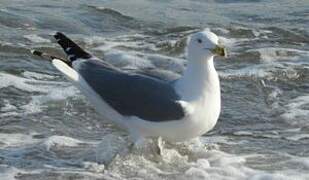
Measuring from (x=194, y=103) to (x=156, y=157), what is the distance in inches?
22.4

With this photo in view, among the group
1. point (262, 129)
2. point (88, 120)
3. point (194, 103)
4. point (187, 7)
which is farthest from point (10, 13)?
point (194, 103)

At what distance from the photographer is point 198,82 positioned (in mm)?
5758

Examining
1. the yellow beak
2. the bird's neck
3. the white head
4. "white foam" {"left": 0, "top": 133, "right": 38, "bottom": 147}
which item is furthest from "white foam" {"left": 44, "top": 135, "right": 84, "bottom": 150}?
the yellow beak

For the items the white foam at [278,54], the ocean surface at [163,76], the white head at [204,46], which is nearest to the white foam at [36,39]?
the ocean surface at [163,76]

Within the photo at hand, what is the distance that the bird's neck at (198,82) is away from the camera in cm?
570

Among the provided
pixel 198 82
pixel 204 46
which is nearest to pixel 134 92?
pixel 198 82

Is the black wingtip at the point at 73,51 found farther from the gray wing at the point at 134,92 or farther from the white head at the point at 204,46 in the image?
the white head at the point at 204,46

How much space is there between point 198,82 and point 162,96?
0.88 feet

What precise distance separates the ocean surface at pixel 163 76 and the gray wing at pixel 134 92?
34 cm

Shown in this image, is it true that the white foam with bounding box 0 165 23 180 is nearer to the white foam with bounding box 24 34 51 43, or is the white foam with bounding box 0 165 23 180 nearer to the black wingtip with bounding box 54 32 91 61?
the black wingtip with bounding box 54 32 91 61

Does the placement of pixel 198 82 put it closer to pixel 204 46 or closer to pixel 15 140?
pixel 204 46

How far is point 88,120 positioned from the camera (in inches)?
276

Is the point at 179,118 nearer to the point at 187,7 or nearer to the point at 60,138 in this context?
the point at 60,138

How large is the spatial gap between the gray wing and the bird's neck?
0.08 metres
